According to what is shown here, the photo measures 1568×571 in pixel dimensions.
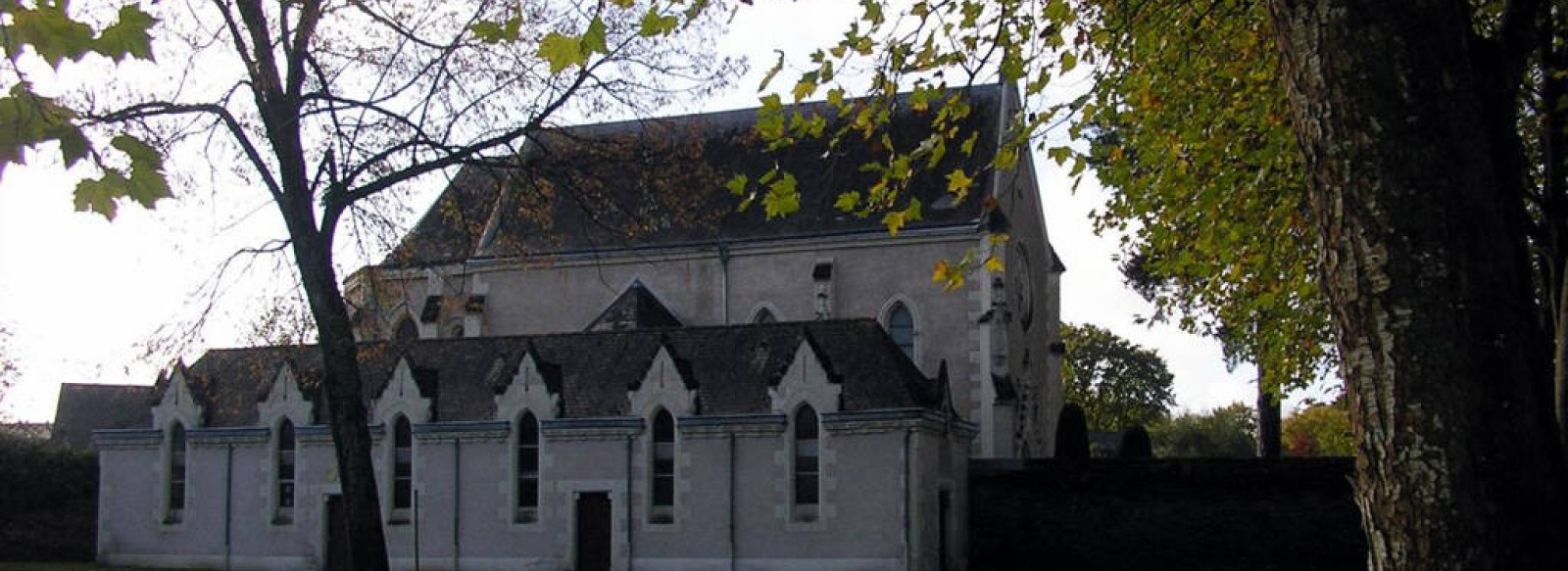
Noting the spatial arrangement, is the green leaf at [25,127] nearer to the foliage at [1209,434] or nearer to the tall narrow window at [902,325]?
the tall narrow window at [902,325]

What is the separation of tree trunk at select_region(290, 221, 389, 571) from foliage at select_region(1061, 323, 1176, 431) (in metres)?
67.5

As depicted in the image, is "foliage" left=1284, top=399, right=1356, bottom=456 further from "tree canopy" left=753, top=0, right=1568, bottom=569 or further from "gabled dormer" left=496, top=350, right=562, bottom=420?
"tree canopy" left=753, top=0, right=1568, bottom=569

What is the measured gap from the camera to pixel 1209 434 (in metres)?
92.9

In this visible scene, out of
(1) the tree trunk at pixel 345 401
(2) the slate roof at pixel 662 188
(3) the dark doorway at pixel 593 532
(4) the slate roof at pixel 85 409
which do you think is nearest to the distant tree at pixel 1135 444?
(2) the slate roof at pixel 662 188

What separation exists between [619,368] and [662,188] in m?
12.2

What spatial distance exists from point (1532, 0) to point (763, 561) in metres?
21.7

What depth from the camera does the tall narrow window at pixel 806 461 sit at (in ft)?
98.6

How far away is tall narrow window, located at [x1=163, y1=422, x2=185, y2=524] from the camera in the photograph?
117 ft

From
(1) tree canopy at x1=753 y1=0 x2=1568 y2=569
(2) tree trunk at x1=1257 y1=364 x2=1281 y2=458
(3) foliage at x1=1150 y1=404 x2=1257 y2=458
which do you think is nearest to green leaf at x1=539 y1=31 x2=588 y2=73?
(1) tree canopy at x1=753 y1=0 x2=1568 y2=569

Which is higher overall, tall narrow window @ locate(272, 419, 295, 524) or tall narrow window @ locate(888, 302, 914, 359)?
tall narrow window @ locate(888, 302, 914, 359)

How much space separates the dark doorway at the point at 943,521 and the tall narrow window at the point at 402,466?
11117 millimetres

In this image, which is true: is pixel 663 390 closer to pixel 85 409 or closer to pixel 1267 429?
pixel 1267 429

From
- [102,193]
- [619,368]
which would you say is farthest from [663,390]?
[102,193]

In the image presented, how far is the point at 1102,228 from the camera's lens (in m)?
24.7
